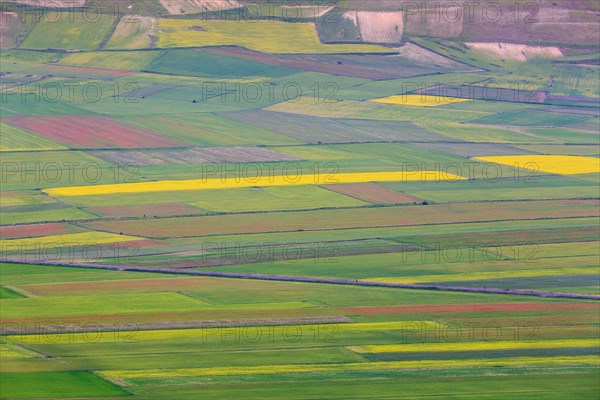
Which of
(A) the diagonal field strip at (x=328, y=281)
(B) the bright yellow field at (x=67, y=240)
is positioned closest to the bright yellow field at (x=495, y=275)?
(A) the diagonal field strip at (x=328, y=281)

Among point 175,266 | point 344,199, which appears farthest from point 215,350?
point 344,199

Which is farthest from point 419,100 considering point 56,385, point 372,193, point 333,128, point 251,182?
point 56,385

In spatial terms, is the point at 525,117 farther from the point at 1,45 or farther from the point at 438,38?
the point at 1,45

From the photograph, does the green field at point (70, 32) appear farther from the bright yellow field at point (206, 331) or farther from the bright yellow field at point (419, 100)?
the bright yellow field at point (206, 331)

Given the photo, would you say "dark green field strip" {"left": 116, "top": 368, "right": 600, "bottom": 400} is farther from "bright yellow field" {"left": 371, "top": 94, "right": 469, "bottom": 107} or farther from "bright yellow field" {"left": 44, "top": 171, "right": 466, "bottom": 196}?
"bright yellow field" {"left": 371, "top": 94, "right": 469, "bottom": 107}

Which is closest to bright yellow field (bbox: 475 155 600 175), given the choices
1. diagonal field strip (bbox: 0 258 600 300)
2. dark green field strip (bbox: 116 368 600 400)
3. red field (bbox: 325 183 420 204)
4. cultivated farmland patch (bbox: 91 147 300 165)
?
red field (bbox: 325 183 420 204)
